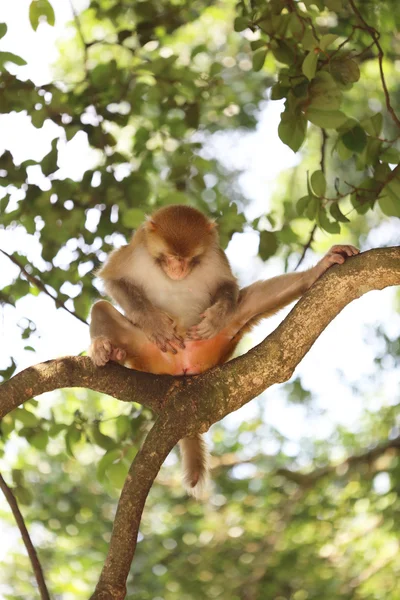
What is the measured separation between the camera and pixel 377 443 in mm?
7109

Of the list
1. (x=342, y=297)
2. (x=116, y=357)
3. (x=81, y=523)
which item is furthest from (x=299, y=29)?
(x=81, y=523)

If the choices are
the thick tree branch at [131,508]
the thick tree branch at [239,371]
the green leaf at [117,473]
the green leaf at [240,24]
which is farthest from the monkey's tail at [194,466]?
the green leaf at [240,24]

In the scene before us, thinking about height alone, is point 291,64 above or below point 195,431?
above

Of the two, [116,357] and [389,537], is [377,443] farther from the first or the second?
[116,357]

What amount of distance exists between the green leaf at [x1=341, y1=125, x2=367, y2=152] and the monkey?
0.49m

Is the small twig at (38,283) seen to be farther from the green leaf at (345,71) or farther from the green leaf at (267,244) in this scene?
the green leaf at (345,71)

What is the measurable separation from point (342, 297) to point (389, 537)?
4920 mm

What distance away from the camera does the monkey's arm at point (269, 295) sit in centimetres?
268

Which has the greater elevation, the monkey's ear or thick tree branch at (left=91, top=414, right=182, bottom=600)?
the monkey's ear

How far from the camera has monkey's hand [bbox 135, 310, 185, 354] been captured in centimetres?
289

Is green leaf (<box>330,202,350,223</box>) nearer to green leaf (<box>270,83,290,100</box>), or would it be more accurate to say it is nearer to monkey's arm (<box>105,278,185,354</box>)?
green leaf (<box>270,83,290,100</box>)

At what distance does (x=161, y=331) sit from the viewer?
290 centimetres

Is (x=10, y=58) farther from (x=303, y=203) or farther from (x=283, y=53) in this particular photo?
(x=303, y=203)

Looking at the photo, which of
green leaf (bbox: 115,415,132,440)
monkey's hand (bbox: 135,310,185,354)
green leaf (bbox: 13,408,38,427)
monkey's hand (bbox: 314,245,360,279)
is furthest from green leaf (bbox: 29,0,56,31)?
green leaf (bbox: 115,415,132,440)
